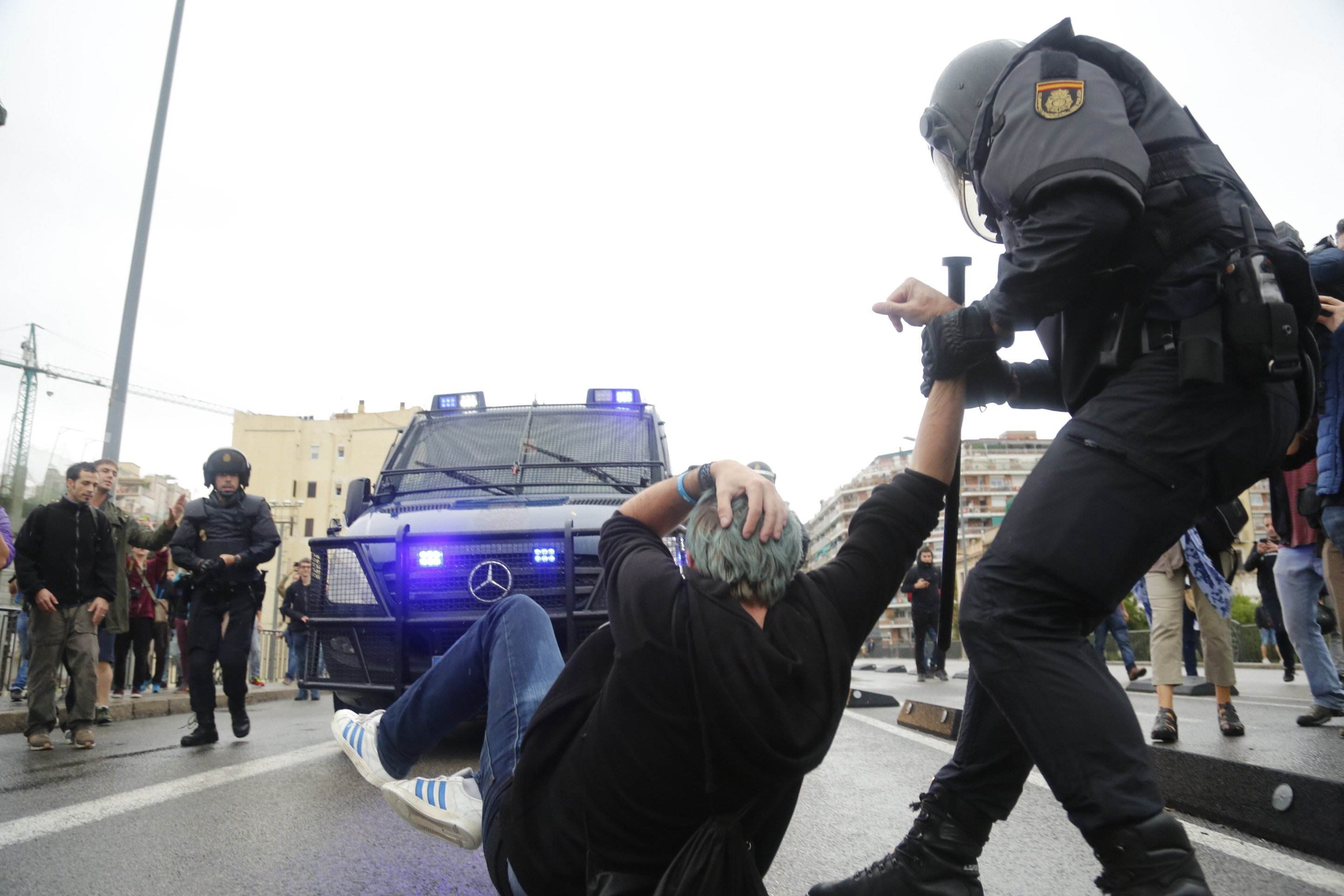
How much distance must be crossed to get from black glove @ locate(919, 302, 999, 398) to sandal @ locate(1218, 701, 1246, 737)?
11.0ft

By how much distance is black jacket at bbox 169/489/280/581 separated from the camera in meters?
6.85

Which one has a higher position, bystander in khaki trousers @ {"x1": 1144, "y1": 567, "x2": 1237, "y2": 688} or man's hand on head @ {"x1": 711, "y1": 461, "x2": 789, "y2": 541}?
man's hand on head @ {"x1": 711, "y1": 461, "x2": 789, "y2": 541}

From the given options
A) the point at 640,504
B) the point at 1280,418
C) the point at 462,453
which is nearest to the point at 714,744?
the point at 640,504

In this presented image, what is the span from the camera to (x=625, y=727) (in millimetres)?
1754

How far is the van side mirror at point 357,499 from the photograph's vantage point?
690cm

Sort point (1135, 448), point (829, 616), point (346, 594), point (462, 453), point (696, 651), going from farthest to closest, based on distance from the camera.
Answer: point (462, 453) → point (346, 594) → point (1135, 448) → point (829, 616) → point (696, 651)

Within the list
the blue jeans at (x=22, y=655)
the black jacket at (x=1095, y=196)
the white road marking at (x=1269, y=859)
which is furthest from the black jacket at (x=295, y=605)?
the black jacket at (x=1095, y=196)

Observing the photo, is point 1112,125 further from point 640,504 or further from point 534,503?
point 534,503

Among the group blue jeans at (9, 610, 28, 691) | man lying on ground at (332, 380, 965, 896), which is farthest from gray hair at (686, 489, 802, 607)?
blue jeans at (9, 610, 28, 691)

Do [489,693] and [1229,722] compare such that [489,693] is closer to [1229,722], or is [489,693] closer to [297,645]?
[1229,722]

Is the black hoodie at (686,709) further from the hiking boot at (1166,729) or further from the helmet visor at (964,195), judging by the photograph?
the hiking boot at (1166,729)

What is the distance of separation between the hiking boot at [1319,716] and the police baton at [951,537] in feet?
11.9

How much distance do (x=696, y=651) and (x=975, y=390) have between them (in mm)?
1053

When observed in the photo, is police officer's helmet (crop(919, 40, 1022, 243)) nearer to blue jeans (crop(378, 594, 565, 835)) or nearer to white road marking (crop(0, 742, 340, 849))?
blue jeans (crop(378, 594, 565, 835))
